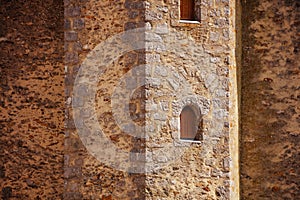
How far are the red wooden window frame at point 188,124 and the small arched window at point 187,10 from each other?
1375 millimetres

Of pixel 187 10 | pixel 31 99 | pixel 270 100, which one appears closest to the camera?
pixel 187 10

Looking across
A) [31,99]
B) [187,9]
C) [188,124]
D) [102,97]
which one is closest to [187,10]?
[187,9]

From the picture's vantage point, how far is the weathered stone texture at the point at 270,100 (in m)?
13.8

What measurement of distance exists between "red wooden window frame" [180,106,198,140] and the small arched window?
4.51 ft

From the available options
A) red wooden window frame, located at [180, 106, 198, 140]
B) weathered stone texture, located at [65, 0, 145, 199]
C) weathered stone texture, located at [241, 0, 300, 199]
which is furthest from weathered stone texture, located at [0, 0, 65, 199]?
weathered stone texture, located at [241, 0, 300, 199]

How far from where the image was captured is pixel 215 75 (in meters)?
12.3

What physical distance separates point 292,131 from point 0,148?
499 cm

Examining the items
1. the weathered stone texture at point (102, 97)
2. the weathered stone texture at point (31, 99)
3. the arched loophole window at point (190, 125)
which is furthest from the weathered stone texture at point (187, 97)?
the weathered stone texture at point (31, 99)

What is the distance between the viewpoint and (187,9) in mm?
12266

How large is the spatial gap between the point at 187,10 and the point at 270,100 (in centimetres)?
268

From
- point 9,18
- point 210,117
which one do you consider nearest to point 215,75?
point 210,117

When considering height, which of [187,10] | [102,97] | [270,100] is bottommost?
[102,97]

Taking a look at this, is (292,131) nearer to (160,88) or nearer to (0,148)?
(160,88)

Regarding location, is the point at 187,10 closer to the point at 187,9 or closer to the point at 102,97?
the point at 187,9
